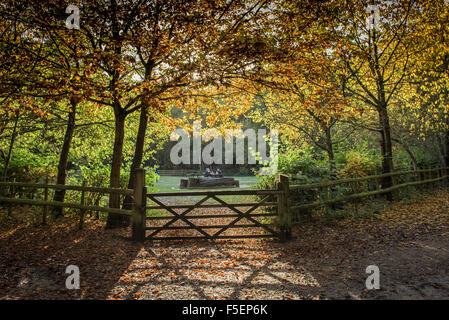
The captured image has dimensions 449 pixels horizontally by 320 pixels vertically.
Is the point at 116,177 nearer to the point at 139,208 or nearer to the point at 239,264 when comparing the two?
the point at 139,208

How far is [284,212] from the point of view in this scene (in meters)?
6.86

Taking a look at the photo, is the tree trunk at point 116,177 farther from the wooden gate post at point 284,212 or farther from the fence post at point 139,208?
the wooden gate post at point 284,212

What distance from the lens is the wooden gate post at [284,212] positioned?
6.86 m

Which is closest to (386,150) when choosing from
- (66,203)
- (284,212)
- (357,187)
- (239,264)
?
(357,187)

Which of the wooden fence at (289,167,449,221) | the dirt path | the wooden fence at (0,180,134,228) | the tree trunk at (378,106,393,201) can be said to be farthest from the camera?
the tree trunk at (378,106,393,201)

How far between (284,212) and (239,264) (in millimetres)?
2047

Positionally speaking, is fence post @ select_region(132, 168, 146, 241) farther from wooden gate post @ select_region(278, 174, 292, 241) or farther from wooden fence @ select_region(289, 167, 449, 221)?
wooden fence @ select_region(289, 167, 449, 221)

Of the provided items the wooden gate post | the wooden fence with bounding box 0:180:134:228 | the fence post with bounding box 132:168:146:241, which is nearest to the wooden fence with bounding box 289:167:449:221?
the wooden gate post

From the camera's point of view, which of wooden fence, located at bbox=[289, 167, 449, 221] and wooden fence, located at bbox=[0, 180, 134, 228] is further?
wooden fence, located at bbox=[289, 167, 449, 221]

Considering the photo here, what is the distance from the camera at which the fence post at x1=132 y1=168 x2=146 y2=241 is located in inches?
268

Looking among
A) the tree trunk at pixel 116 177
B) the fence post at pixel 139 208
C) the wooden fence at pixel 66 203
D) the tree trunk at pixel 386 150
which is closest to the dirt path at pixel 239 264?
the fence post at pixel 139 208

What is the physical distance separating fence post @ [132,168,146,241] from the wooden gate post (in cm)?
356
